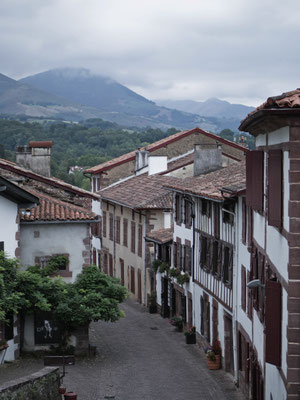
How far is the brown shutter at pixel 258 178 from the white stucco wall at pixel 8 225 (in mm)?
11829

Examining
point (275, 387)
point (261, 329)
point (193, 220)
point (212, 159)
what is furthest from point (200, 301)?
point (275, 387)

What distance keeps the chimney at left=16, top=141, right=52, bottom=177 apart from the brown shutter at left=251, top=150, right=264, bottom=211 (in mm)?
20169

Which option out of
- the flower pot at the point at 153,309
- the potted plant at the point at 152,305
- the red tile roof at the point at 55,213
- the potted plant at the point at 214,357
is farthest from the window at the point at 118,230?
the potted plant at the point at 214,357

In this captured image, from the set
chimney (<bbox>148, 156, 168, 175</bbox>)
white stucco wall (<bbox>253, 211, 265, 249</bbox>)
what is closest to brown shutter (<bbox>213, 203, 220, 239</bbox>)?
white stucco wall (<bbox>253, 211, 265, 249</bbox>)

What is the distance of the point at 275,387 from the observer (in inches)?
706

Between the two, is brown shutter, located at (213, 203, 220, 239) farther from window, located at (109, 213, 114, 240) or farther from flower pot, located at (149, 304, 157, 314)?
window, located at (109, 213, 114, 240)

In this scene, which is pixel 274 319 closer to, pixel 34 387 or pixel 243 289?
pixel 34 387

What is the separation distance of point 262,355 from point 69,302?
33.6 ft

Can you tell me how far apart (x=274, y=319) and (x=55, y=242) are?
16591 mm

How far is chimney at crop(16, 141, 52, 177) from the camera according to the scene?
128 ft

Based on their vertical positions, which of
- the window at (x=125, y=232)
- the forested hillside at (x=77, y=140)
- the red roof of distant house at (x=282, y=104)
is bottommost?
the window at (x=125, y=232)

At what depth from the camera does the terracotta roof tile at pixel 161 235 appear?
1684 inches

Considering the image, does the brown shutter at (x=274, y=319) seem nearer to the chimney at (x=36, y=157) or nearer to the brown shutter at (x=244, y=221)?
the brown shutter at (x=244, y=221)

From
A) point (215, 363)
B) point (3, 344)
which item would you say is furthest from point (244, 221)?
point (3, 344)
